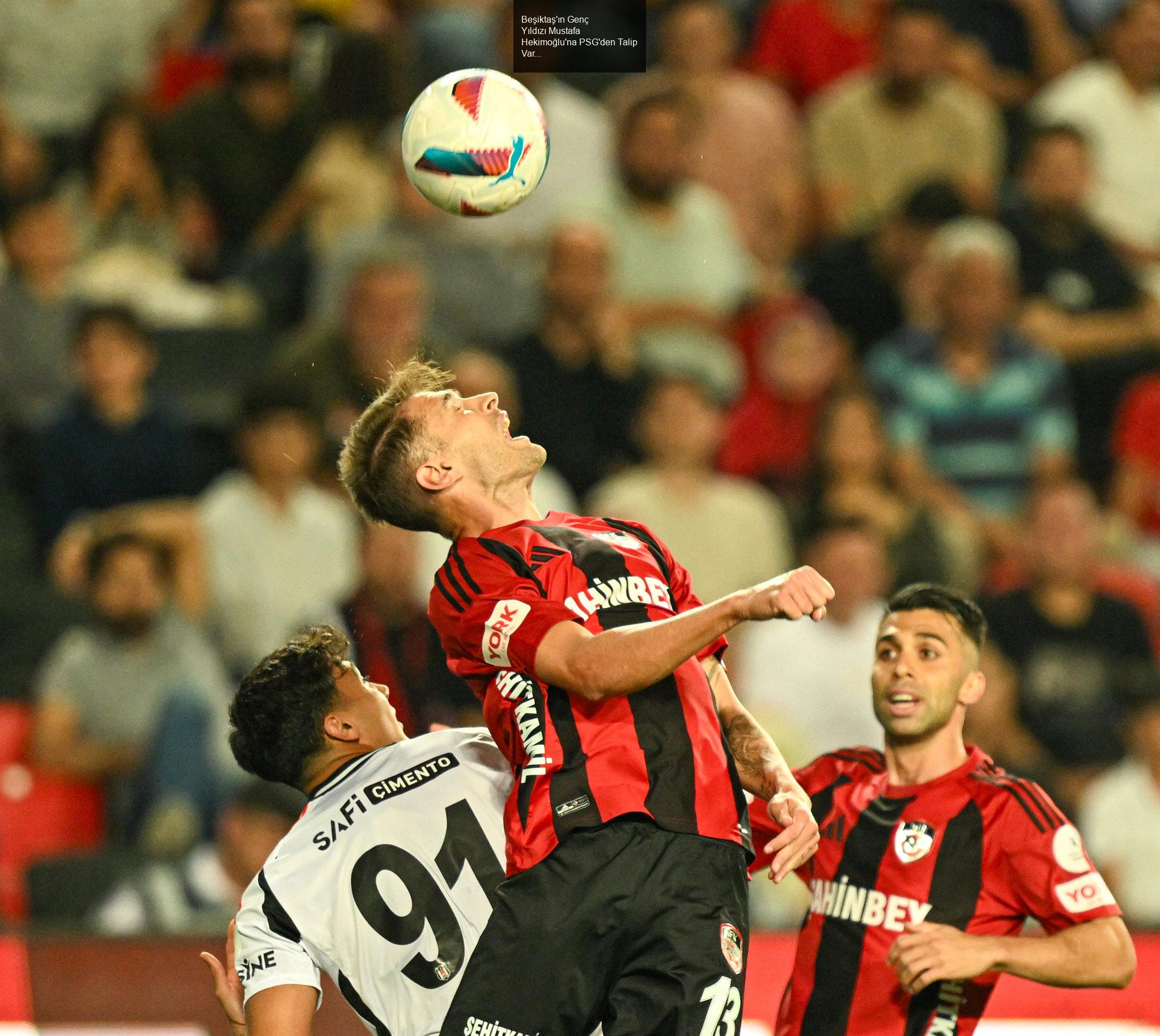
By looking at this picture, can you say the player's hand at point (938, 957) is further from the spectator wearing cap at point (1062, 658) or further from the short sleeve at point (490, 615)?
the spectator wearing cap at point (1062, 658)

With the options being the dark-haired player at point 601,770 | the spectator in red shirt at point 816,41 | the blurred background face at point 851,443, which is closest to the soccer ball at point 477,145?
the dark-haired player at point 601,770

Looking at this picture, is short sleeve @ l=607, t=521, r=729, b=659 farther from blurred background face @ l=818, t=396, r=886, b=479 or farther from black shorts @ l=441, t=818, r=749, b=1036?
blurred background face @ l=818, t=396, r=886, b=479

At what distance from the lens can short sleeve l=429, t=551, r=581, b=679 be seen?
3383 millimetres

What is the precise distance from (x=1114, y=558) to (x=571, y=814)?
18.6 ft

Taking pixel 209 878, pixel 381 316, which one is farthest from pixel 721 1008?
pixel 381 316

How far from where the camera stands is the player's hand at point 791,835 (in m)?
3.24

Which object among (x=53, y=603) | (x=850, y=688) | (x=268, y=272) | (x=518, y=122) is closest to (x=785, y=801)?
(x=518, y=122)

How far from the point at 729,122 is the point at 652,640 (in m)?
6.17

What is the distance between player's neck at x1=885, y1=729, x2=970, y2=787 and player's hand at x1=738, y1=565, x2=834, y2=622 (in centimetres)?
98

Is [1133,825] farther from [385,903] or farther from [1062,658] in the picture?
[385,903]

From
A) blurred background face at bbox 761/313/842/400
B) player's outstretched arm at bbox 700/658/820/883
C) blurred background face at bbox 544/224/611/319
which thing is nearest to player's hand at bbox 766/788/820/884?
player's outstretched arm at bbox 700/658/820/883

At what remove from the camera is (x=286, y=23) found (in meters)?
8.68

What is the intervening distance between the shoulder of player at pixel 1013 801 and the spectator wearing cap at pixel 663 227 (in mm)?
4893

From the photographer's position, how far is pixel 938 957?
137 inches
